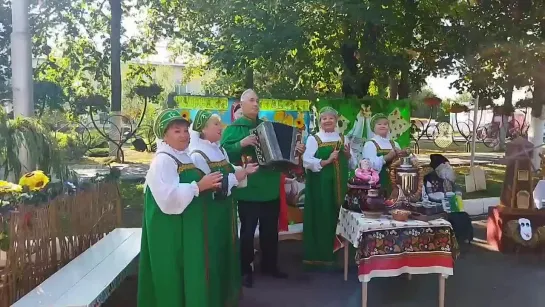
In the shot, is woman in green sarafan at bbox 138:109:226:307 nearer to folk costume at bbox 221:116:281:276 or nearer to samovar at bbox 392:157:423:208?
folk costume at bbox 221:116:281:276

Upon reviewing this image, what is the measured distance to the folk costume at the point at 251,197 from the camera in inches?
171

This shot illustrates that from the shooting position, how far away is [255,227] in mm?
4652

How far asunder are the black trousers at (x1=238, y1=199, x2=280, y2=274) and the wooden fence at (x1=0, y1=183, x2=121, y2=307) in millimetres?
1268

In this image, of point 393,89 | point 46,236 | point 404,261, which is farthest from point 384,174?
point 393,89

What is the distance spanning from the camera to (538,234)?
5.61 metres

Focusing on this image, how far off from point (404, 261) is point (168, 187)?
1776 mm

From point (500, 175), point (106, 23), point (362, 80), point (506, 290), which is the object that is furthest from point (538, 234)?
point (106, 23)

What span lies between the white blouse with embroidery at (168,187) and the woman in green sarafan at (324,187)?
201 centimetres

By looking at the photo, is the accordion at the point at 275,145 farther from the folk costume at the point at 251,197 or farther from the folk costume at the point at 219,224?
the folk costume at the point at 219,224

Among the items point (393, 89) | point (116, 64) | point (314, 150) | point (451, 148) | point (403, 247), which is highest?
point (116, 64)

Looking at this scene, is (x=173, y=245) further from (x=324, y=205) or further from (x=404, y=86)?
(x=404, y=86)

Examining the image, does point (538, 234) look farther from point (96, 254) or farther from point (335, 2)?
point (96, 254)

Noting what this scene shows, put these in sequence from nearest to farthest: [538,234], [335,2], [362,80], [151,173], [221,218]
Answer: [151,173], [221,218], [538,234], [335,2], [362,80]

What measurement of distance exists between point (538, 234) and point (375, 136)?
7.26 feet
